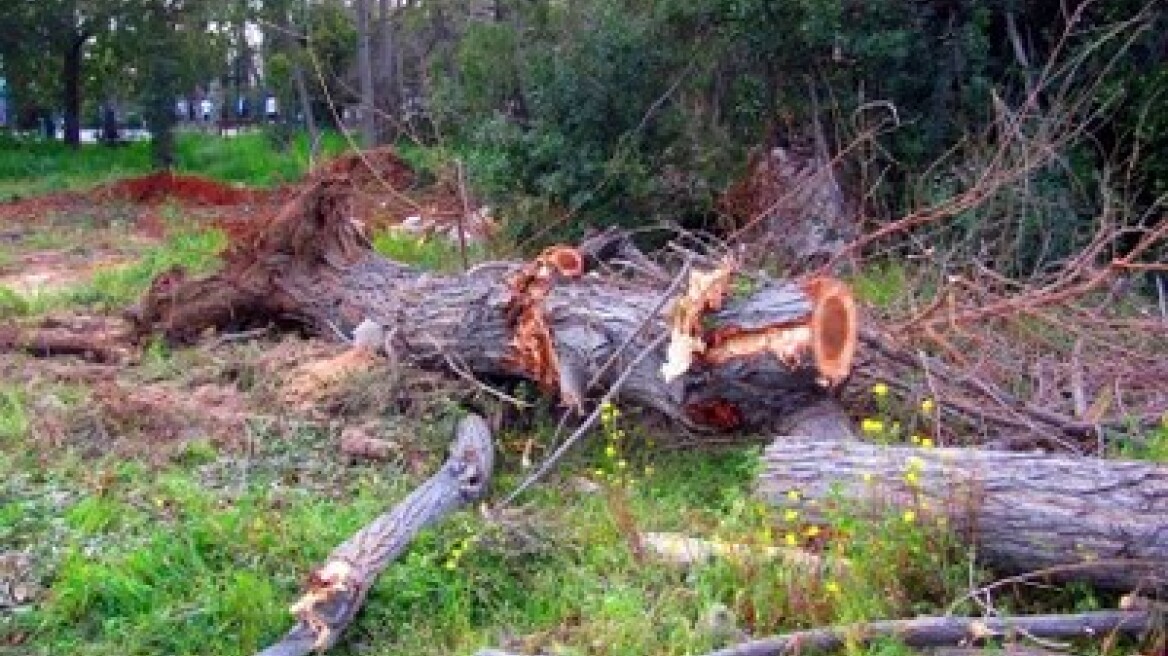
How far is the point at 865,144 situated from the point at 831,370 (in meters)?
4.85

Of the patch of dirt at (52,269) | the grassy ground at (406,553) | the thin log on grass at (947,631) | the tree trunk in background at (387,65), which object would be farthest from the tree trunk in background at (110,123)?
the thin log on grass at (947,631)

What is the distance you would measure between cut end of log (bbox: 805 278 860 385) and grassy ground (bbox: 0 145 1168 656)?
421mm

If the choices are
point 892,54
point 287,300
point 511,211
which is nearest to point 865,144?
point 892,54

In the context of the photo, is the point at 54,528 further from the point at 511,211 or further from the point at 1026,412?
the point at 511,211

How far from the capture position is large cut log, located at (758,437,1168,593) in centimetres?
370

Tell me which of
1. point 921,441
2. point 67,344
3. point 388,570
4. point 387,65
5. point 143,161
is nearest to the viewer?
point 388,570

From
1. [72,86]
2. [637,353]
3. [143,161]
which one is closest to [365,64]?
[143,161]

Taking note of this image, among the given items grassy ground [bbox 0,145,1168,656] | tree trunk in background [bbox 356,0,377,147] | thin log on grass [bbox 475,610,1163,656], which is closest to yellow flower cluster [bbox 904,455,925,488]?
Result: grassy ground [bbox 0,145,1168,656]

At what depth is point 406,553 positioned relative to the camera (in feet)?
14.3

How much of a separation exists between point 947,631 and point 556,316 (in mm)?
2508

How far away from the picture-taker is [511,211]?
10.2m

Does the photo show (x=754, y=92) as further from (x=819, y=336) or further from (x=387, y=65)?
(x=387, y=65)

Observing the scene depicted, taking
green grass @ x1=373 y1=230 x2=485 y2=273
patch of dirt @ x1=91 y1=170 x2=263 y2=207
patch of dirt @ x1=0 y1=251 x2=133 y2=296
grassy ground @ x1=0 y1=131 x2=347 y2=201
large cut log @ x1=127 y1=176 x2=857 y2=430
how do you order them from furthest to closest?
grassy ground @ x1=0 y1=131 x2=347 y2=201 < patch of dirt @ x1=91 y1=170 x2=263 y2=207 < patch of dirt @ x1=0 y1=251 x2=133 y2=296 < green grass @ x1=373 y1=230 x2=485 y2=273 < large cut log @ x1=127 y1=176 x2=857 y2=430

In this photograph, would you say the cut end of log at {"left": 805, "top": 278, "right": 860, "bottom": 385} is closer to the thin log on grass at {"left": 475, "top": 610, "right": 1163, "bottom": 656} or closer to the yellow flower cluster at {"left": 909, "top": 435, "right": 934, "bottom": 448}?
the yellow flower cluster at {"left": 909, "top": 435, "right": 934, "bottom": 448}
